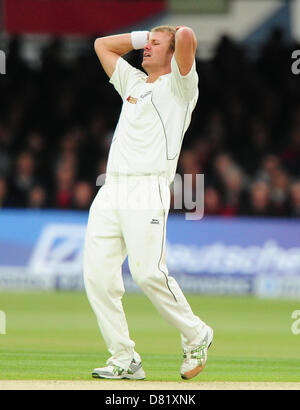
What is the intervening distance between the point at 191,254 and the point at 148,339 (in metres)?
6.17

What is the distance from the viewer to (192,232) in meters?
18.8

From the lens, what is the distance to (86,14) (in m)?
23.3

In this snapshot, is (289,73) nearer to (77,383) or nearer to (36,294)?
(36,294)

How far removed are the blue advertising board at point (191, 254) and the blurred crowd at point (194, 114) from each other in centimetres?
230

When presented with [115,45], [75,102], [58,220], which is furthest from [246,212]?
[115,45]

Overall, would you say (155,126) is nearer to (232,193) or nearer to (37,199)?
(37,199)

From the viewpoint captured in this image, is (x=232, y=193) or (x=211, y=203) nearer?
(x=211, y=203)

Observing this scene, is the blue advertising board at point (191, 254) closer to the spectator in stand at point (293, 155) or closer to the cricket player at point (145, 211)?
the spectator in stand at point (293, 155)

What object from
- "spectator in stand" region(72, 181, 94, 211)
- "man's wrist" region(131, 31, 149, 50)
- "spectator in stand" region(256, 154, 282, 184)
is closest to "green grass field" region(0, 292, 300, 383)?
"spectator in stand" region(72, 181, 94, 211)

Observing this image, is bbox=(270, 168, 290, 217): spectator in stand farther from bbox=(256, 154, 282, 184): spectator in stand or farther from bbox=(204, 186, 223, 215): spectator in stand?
bbox=(204, 186, 223, 215): spectator in stand

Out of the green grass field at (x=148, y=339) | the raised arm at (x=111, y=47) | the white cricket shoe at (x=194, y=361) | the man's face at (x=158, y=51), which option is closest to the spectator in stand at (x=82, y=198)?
the green grass field at (x=148, y=339)

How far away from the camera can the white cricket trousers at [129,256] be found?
28.1 ft

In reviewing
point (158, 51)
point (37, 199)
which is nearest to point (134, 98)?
point (158, 51)

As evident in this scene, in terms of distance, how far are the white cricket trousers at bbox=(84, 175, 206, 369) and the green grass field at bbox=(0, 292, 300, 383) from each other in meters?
0.52
